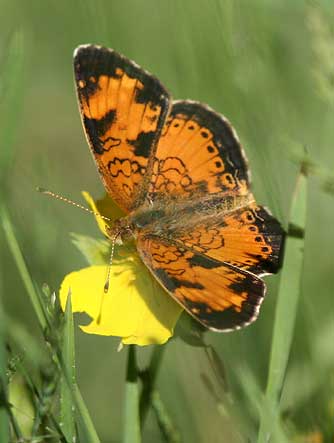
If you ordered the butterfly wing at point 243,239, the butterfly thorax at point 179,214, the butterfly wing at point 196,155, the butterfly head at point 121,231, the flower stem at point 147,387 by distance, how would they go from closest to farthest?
the flower stem at point 147,387 → the butterfly wing at point 243,239 → the butterfly head at point 121,231 → the butterfly thorax at point 179,214 → the butterfly wing at point 196,155

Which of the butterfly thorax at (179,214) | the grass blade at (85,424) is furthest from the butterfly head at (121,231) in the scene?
the grass blade at (85,424)

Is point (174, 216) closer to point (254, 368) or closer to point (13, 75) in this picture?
point (254, 368)

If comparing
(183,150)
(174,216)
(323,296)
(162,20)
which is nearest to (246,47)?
(183,150)

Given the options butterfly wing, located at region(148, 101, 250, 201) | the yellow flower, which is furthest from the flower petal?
butterfly wing, located at region(148, 101, 250, 201)

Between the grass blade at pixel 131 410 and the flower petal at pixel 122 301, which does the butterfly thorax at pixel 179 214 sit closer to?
the flower petal at pixel 122 301

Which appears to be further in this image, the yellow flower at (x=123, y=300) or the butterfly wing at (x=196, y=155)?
the butterfly wing at (x=196, y=155)

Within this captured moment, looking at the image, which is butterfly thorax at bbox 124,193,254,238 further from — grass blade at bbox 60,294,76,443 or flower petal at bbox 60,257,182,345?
grass blade at bbox 60,294,76,443

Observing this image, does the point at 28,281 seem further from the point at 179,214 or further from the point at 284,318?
the point at 179,214
